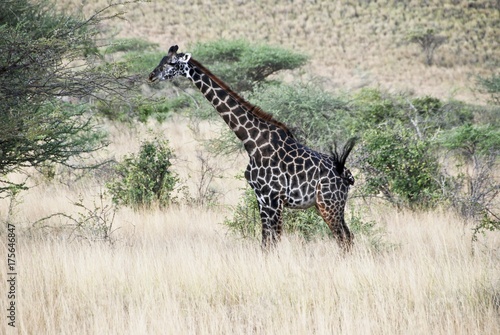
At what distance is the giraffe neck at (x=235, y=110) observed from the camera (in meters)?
6.55

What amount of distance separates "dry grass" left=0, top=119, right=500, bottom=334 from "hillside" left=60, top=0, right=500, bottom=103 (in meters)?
30.2

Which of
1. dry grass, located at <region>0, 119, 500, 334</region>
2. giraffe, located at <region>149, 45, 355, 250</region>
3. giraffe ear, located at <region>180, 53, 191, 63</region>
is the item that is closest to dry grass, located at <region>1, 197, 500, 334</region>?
dry grass, located at <region>0, 119, 500, 334</region>

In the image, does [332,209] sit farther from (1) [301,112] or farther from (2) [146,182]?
(1) [301,112]

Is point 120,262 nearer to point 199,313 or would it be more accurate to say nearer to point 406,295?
point 199,313

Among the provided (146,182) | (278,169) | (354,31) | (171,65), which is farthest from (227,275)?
(354,31)

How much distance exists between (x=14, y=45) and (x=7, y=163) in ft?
7.31

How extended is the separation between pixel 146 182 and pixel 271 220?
3444mm

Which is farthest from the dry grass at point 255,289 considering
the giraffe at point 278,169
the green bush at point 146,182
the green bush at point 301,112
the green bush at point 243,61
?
the green bush at point 243,61

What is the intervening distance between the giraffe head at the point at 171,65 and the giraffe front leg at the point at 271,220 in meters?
1.53

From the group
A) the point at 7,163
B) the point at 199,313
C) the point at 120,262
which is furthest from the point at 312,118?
the point at 199,313

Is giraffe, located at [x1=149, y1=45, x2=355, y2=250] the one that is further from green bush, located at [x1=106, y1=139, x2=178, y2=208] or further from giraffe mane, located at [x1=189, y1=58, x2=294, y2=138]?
green bush, located at [x1=106, y1=139, x2=178, y2=208]

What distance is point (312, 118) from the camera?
13.3 metres

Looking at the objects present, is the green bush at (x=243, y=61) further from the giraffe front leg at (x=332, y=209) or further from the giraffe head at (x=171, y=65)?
the giraffe front leg at (x=332, y=209)

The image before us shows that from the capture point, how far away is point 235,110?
6633mm
